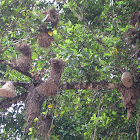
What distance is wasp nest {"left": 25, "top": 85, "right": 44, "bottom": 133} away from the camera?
12.0ft

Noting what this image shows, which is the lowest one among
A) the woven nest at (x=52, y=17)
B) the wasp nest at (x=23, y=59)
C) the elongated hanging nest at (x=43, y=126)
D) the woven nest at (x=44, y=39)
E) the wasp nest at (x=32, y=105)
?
the elongated hanging nest at (x=43, y=126)

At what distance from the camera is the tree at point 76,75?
341 cm

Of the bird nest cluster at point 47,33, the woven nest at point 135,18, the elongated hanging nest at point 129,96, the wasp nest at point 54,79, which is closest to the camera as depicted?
the elongated hanging nest at point 129,96

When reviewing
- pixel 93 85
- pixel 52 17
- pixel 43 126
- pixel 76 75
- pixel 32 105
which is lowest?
pixel 43 126

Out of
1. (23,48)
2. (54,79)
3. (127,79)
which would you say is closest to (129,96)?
(127,79)

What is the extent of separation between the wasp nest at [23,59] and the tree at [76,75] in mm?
17

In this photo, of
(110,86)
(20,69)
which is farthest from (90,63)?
(20,69)

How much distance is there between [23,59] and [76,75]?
941mm

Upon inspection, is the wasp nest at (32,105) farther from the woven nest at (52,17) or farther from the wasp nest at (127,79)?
the wasp nest at (127,79)

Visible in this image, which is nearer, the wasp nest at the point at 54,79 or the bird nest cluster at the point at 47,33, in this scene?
the wasp nest at the point at 54,79

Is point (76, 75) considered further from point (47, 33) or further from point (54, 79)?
point (47, 33)

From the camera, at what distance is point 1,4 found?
4.39m

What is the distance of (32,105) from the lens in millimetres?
3676

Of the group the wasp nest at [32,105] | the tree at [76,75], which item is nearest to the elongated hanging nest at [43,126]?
the tree at [76,75]
